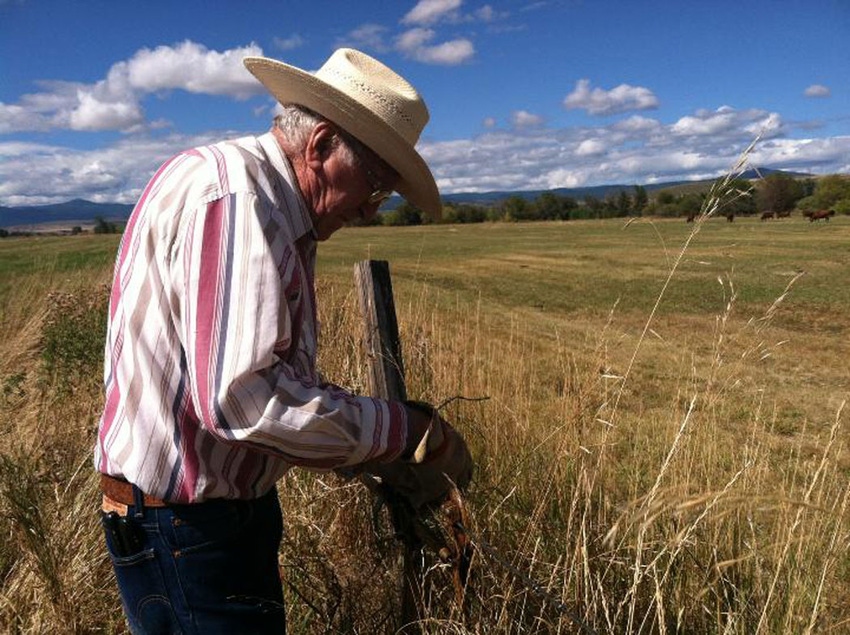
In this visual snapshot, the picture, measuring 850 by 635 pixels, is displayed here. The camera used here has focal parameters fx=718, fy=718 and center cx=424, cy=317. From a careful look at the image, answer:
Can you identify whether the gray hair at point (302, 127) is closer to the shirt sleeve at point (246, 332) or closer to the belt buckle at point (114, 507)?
the shirt sleeve at point (246, 332)

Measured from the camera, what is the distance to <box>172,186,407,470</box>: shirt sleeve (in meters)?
1.25

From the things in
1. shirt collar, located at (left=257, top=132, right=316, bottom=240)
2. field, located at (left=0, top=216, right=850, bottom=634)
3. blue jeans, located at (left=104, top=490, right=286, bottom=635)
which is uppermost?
shirt collar, located at (left=257, top=132, right=316, bottom=240)

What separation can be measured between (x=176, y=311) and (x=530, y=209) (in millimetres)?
92829

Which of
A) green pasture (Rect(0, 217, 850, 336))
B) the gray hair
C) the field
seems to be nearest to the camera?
the gray hair

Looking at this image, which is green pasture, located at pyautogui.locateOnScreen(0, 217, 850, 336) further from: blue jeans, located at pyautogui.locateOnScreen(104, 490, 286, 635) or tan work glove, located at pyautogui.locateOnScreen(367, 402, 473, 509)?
blue jeans, located at pyautogui.locateOnScreen(104, 490, 286, 635)

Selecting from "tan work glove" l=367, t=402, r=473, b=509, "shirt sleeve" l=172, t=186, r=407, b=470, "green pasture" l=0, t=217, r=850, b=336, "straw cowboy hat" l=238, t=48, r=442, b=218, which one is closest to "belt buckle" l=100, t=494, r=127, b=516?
"shirt sleeve" l=172, t=186, r=407, b=470

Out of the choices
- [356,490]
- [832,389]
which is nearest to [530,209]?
[832,389]

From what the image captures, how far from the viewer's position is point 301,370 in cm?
155

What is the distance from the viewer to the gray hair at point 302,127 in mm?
1605

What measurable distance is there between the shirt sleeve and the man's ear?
0.27 meters

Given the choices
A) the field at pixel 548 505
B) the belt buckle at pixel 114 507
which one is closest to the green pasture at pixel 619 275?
the field at pixel 548 505

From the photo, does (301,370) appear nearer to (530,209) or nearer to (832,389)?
(832,389)

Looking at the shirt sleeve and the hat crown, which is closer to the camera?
the shirt sleeve

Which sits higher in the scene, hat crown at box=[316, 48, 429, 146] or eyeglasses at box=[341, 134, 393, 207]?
hat crown at box=[316, 48, 429, 146]
